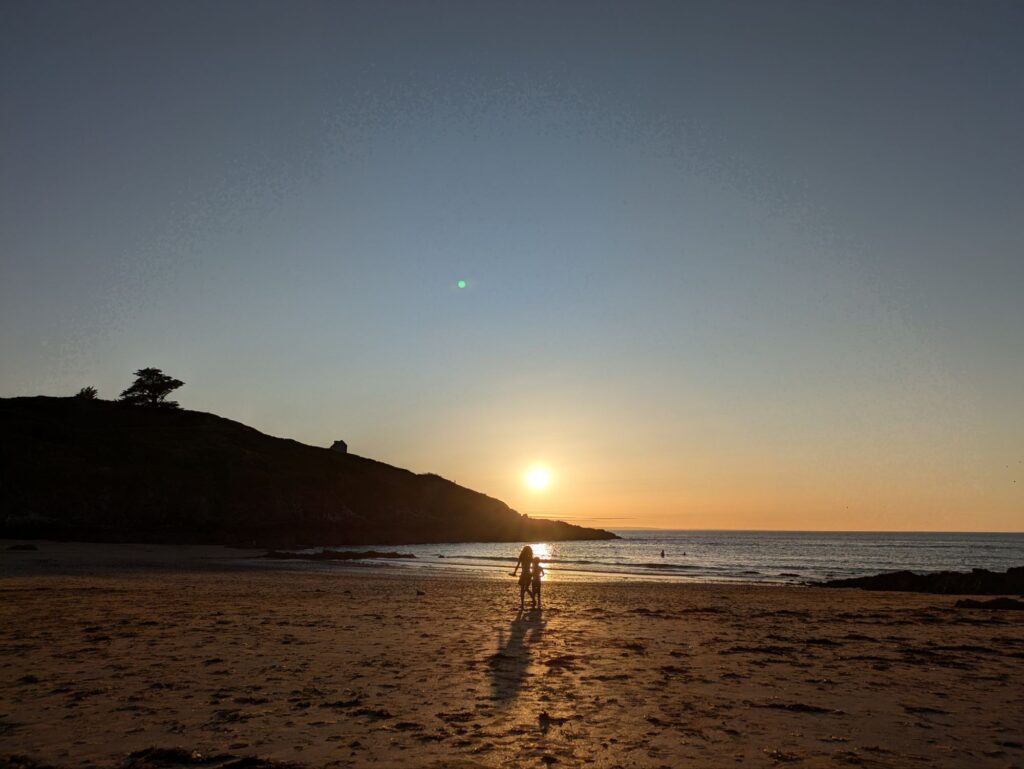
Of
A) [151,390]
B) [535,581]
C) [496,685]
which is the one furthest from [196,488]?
[496,685]

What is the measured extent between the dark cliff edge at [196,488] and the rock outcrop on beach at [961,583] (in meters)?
58.1

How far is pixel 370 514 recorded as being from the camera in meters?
102

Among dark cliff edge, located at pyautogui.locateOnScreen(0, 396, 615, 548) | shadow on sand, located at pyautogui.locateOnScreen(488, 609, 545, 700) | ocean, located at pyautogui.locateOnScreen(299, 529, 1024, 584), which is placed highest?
dark cliff edge, located at pyautogui.locateOnScreen(0, 396, 615, 548)

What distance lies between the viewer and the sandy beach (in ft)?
23.5

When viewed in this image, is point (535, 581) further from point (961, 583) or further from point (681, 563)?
point (681, 563)

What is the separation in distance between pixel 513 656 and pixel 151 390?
118m

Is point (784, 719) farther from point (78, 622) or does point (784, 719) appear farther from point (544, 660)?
point (78, 622)

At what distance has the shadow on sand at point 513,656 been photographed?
10039 millimetres

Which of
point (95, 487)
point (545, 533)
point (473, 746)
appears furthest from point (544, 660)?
point (545, 533)

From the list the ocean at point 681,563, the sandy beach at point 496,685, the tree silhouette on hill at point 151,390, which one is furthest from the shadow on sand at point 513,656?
the tree silhouette on hill at point 151,390

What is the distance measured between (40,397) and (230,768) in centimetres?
11891

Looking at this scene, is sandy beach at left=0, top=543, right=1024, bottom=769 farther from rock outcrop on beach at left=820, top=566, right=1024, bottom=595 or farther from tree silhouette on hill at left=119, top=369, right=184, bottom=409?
tree silhouette on hill at left=119, top=369, right=184, bottom=409

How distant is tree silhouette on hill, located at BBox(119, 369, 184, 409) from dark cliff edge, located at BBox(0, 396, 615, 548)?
10.7 feet

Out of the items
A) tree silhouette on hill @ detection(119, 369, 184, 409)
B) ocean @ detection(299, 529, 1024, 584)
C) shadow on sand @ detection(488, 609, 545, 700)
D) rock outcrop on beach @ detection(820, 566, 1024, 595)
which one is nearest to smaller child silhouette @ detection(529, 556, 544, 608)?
shadow on sand @ detection(488, 609, 545, 700)
